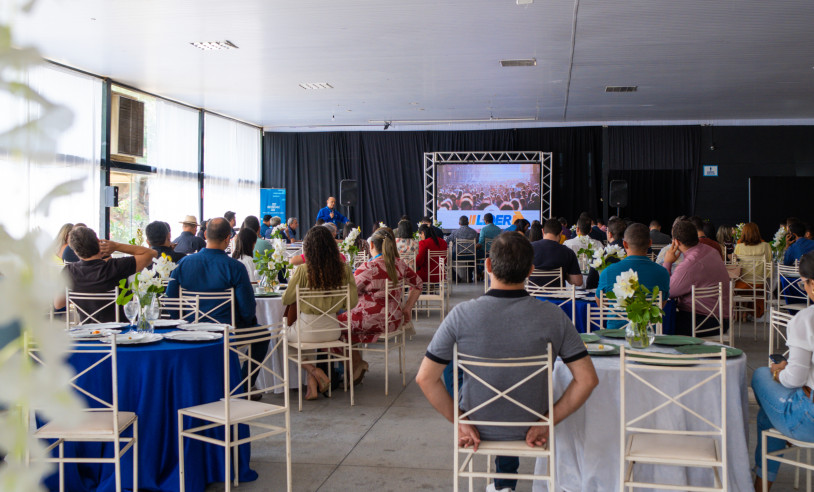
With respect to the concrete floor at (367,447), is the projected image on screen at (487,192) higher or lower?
higher

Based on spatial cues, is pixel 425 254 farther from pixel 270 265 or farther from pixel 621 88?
pixel 621 88

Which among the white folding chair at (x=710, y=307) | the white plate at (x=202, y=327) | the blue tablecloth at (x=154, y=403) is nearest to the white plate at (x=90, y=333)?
the blue tablecloth at (x=154, y=403)

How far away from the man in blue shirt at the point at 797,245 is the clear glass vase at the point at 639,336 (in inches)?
191

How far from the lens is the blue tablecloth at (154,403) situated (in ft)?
10.7

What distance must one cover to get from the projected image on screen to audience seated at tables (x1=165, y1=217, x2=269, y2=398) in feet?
36.9

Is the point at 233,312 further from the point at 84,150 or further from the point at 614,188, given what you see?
the point at 614,188

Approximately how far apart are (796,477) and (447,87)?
9.53 meters

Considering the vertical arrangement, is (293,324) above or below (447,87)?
below

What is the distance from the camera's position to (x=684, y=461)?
2631mm

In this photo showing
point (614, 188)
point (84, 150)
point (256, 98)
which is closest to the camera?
point (84, 150)

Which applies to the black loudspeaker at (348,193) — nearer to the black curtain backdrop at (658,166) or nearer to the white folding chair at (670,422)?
the black curtain backdrop at (658,166)

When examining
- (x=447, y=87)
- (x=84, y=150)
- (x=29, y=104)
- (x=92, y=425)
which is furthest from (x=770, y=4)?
(x=84, y=150)

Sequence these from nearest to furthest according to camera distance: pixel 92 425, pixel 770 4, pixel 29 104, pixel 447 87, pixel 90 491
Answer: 1. pixel 29 104
2. pixel 92 425
3. pixel 90 491
4. pixel 770 4
5. pixel 447 87

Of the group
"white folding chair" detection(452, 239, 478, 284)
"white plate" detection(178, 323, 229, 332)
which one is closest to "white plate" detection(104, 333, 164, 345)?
"white plate" detection(178, 323, 229, 332)
